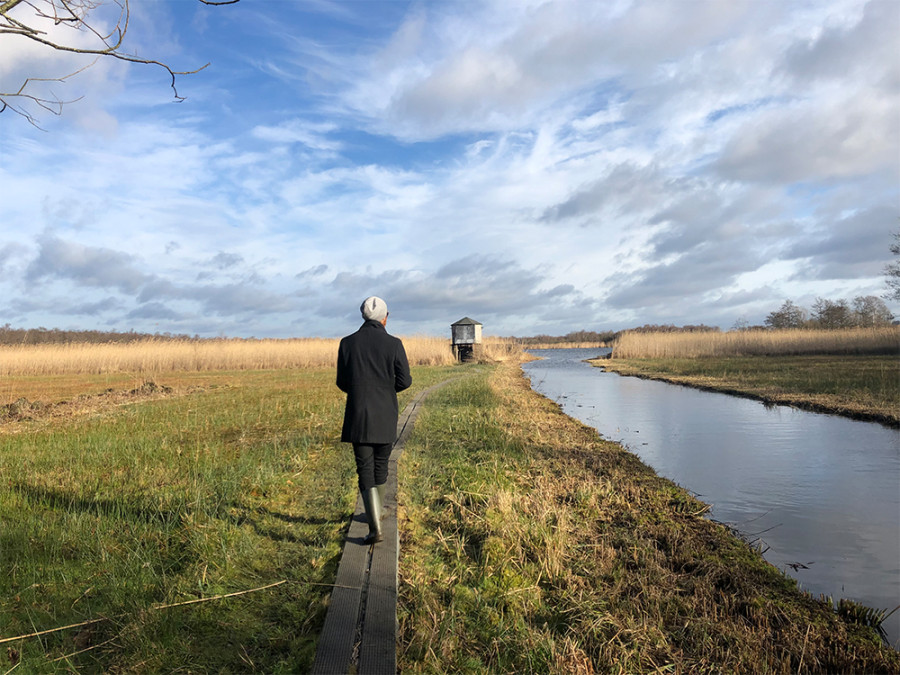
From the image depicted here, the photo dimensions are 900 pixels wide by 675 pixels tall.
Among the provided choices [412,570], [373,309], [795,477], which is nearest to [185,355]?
[373,309]

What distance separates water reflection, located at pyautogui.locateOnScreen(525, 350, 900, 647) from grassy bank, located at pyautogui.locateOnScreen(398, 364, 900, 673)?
2.08ft

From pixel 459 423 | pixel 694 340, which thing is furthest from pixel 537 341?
pixel 459 423

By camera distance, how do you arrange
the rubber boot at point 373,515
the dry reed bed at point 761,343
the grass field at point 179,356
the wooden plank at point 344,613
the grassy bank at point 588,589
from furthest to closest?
the dry reed bed at point 761,343, the grass field at point 179,356, the rubber boot at point 373,515, the grassy bank at point 588,589, the wooden plank at point 344,613

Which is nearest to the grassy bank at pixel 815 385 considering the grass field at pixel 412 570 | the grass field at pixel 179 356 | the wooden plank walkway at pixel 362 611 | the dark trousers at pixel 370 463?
the grass field at pixel 412 570

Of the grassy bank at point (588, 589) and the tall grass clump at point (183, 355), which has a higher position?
the tall grass clump at point (183, 355)

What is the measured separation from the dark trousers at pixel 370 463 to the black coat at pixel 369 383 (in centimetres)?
15

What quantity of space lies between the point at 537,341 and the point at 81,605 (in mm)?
124387

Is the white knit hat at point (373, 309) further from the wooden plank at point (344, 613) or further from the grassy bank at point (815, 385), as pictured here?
the grassy bank at point (815, 385)

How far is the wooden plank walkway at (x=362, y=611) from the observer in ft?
9.83

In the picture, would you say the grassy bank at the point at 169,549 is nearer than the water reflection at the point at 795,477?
Yes

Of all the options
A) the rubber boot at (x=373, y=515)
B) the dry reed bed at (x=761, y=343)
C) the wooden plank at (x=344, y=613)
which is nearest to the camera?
the wooden plank at (x=344, y=613)

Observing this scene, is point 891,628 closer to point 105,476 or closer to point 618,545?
point 618,545

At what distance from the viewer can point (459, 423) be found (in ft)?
35.0

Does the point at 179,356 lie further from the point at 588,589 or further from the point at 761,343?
the point at 761,343
